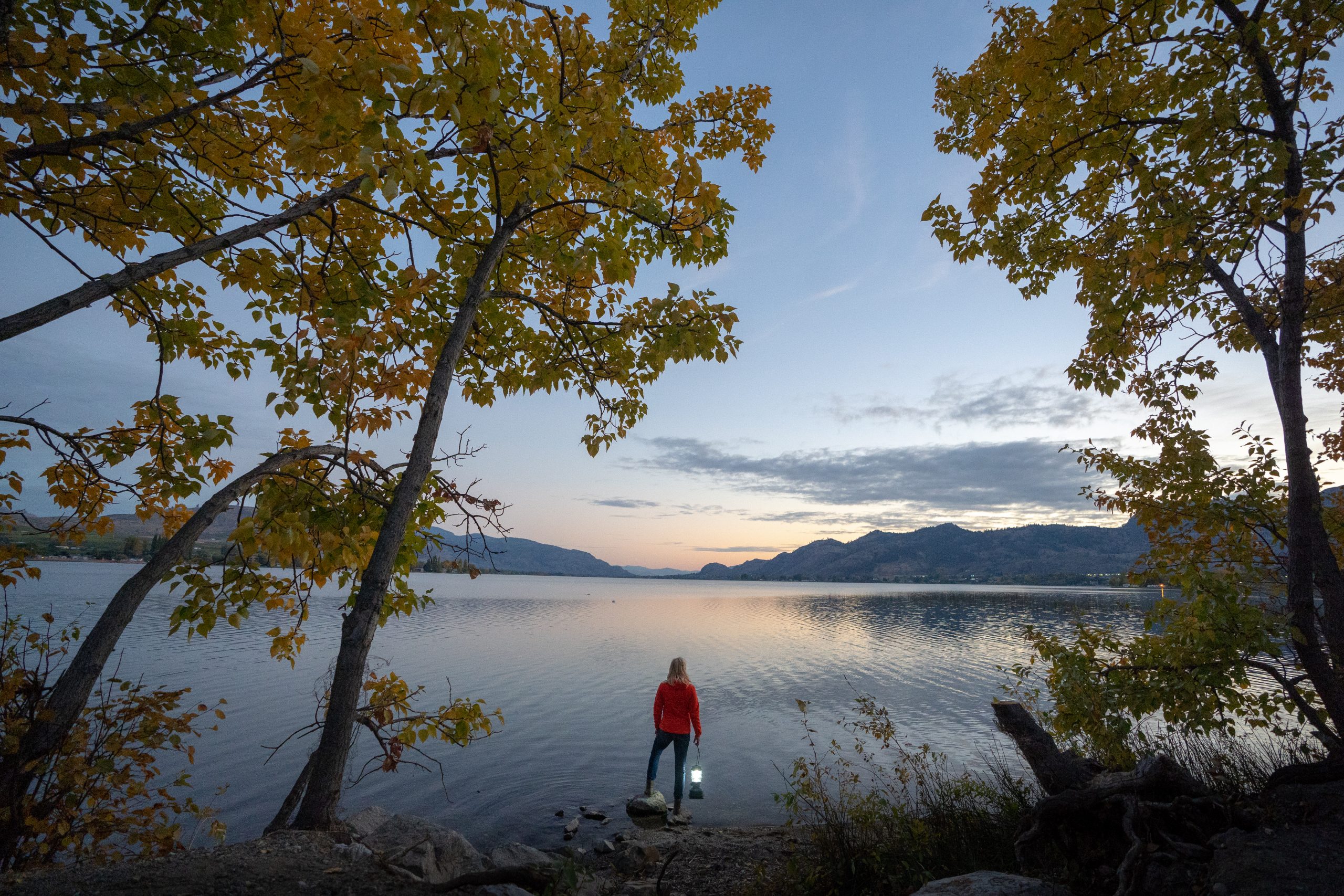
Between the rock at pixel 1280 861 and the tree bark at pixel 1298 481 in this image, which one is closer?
the rock at pixel 1280 861

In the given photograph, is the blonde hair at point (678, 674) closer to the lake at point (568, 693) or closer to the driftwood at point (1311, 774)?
the lake at point (568, 693)

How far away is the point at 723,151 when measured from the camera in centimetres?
815

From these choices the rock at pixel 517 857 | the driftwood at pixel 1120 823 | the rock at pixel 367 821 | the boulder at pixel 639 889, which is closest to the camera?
the driftwood at pixel 1120 823

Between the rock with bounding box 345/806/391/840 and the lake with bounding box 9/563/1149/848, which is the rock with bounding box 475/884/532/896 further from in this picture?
the lake with bounding box 9/563/1149/848

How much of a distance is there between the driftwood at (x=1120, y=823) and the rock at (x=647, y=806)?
349 inches

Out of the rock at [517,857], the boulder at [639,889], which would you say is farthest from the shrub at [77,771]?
the boulder at [639,889]

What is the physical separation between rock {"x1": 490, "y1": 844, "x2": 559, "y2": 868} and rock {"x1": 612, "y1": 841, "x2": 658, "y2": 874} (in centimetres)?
232

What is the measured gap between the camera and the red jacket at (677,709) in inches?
488

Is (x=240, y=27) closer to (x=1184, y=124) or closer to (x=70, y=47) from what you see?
(x=70, y=47)

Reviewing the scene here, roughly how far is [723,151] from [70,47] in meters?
6.72

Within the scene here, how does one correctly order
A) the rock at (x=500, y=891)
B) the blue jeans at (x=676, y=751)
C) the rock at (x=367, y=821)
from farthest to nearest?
the blue jeans at (x=676, y=751), the rock at (x=367, y=821), the rock at (x=500, y=891)

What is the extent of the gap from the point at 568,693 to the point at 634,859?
18.0 m

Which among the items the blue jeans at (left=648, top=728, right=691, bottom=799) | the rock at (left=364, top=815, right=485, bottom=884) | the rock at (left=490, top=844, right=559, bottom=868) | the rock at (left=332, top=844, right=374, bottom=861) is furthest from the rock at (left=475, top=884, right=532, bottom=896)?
the blue jeans at (left=648, top=728, right=691, bottom=799)

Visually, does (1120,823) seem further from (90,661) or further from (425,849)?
(90,661)
